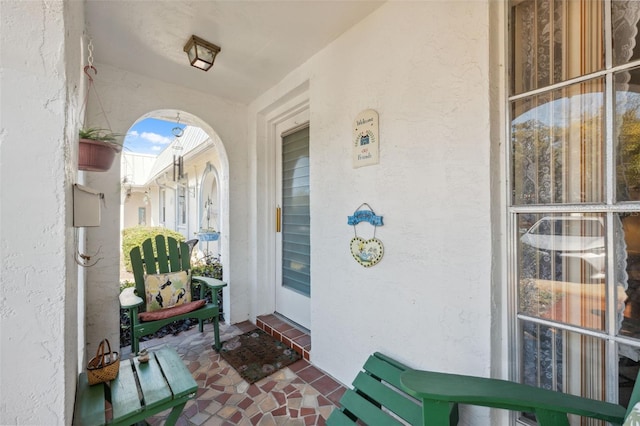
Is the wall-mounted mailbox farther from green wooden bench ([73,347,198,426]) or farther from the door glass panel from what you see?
the door glass panel

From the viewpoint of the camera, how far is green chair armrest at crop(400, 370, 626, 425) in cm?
92

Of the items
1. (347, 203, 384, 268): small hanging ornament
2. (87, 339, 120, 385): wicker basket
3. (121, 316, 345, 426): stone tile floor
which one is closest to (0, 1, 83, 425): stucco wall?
(87, 339, 120, 385): wicker basket

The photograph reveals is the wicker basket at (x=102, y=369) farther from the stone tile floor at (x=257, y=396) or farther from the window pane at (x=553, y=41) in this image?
the window pane at (x=553, y=41)

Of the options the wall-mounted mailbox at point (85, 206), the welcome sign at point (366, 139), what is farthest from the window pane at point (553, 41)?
the wall-mounted mailbox at point (85, 206)

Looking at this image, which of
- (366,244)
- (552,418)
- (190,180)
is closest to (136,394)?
(366,244)

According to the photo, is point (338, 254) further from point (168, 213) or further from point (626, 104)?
point (168, 213)

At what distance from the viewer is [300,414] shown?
6.03 ft

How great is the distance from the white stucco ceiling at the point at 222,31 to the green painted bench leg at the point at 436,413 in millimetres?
2292

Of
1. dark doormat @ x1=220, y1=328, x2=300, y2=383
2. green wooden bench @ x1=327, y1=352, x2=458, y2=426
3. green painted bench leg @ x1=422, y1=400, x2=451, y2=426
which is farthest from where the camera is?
dark doormat @ x1=220, y1=328, x2=300, y2=383

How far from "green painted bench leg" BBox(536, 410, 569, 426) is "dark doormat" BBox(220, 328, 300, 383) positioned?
192 centimetres

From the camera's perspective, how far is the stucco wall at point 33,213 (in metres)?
0.85

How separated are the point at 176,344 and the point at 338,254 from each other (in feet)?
6.88

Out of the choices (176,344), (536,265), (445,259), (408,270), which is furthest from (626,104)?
(176,344)

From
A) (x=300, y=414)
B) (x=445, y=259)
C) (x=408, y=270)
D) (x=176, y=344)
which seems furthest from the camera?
(x=176, y=344)
